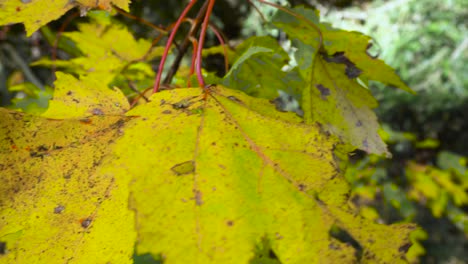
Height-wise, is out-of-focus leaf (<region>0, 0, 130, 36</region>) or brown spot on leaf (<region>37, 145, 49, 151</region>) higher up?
out-of-focus leaf (<region>0, 0, 130, 36</region>)

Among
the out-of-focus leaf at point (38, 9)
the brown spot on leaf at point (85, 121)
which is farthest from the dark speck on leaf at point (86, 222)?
the out-of-focus leaf at point (38, 9)

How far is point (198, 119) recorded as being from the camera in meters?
0.40

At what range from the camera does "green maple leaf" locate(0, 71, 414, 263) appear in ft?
1.09

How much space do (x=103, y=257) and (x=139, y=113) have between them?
14cm

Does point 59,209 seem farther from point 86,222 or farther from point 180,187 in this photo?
point 180,187

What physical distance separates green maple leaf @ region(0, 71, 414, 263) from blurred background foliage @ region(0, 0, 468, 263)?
14.0 inches

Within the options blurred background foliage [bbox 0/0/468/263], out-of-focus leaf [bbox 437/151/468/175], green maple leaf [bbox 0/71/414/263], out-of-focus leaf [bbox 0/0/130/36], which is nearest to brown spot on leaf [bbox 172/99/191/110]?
green maple leaf [bbox 0/71/414/263]

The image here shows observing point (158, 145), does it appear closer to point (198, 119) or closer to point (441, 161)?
point (198, 119)

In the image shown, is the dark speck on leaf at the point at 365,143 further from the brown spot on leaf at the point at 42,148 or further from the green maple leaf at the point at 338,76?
the brown spot on leaf at the point at 42,148

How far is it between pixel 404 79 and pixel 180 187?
257cm

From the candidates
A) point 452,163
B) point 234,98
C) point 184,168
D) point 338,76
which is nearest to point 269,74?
point 338,76

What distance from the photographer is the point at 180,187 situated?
345 mm

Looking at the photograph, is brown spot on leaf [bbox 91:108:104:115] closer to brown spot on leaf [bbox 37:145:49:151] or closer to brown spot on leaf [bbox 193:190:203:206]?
brown spot on leaf [bbox 37:145:49:151]

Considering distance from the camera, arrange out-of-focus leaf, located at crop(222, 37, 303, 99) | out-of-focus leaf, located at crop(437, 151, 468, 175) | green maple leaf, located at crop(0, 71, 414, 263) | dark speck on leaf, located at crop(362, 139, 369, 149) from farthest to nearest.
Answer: out-of-focus leaf, located at crop(437, 151, 468, 175), out-of-focus leaf, located at crop(222, 37, 303, 99), dark speck on leaf, located at crop(362, 139, 369, 149), green maple leaf, located at crop(0, 71, 414, 263)
